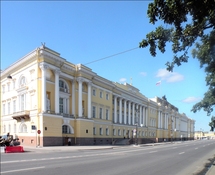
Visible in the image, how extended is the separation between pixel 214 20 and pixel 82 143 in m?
37.0

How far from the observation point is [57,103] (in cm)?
3653

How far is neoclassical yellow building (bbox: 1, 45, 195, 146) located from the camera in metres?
34.7

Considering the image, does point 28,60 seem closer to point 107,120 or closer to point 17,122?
point 17,122

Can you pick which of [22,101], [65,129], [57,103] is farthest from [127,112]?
[22,101]

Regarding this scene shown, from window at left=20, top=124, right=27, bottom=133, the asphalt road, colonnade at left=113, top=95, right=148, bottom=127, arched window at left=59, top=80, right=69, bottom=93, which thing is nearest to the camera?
the asphalt road

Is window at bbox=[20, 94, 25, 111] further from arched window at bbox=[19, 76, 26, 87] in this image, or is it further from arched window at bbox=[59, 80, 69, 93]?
arched window at bbox=[59, 80, 69, 93]

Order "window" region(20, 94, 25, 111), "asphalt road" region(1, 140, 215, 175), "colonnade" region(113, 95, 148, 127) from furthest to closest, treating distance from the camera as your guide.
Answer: "colonnade" region(113, 95, 148, 127), "window" region(20, 94, 25, 111), "asphalt road" region(1, 140, 215, 175)

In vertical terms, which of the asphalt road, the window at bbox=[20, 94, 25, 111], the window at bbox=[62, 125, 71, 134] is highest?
the window at bbox=[20, 94, 25, 111]

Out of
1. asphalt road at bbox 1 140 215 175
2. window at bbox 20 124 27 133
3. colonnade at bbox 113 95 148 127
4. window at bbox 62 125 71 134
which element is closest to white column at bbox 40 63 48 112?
window at bbox 20 124 27 133

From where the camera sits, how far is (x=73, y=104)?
136 feet

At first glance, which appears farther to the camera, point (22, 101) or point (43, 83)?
point (22, 101)

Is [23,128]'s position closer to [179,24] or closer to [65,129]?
[65,129]

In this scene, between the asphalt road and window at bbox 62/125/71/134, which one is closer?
the asphalt road

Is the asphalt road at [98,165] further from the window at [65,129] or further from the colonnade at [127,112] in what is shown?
the colonnade at [127,112]
